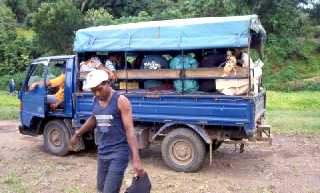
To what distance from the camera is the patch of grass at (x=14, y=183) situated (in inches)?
288

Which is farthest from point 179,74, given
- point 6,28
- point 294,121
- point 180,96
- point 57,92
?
point 6,28

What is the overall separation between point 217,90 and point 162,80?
112 centimetres

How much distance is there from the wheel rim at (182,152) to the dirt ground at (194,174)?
0.24 meters

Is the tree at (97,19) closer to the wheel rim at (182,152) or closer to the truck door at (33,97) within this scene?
the truck door at (33,97)

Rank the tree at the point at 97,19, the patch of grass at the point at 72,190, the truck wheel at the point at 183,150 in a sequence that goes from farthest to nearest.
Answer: the tree at the point at 97,19 → the truck wheel at the point at 183,150 → the patch of grass at the point at 72,190

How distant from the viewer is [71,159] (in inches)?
388

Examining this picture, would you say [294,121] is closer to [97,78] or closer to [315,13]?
[97,78]

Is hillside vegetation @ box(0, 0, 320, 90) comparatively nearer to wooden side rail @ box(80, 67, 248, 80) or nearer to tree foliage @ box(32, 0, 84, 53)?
tree foliage @ box(32, 0, 84, 53)

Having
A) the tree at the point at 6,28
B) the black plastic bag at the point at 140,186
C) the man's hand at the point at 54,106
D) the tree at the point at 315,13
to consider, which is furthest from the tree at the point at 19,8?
the black plastic bag at the point at 140,186

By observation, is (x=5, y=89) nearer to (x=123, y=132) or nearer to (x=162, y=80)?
(x=162, y=80)

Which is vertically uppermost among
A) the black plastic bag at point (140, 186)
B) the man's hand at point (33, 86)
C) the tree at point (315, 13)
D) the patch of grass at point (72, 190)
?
the tree at point (315, 13)

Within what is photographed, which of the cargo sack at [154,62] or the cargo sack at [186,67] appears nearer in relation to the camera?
the cargo sack at [186,67]

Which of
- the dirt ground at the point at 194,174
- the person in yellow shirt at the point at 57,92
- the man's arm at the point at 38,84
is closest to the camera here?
the dirt ground at the point at 194,174

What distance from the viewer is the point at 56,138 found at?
33.6 feet
